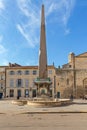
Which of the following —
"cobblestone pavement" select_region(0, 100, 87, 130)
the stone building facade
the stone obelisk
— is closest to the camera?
"cobblestone pavement" select_region(0, 100, 87, 130)

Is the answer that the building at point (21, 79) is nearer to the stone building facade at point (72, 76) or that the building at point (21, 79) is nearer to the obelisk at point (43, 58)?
the stone building facade at point (72, 76)

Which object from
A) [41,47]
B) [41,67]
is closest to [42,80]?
[41,67]

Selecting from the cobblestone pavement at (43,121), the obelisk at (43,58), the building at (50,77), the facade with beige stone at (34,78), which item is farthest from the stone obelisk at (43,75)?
the facade with beige stone at (34,78)

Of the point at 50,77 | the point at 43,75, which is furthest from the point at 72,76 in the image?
the point at 43,75

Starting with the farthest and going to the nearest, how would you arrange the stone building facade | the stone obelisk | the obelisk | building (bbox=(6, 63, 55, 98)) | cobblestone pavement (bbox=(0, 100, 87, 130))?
building (bbox=(6, 63, 55, 98)), the stone building facade, the obelisk, the stone obelisk, cobblestone pavement (bbox=(0, 100, 87, 130))

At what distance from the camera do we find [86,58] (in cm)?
8162

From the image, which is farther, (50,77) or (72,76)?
(72,76)

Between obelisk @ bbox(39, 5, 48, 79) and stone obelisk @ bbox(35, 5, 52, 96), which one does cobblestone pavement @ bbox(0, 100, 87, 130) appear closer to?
stone obelisk @ bbox(35, 5, 52, 96)

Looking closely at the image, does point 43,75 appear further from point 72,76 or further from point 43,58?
point 72,76

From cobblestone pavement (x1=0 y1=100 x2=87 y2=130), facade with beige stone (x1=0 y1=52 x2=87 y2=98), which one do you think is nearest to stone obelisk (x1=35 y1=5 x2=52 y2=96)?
cobblestone pavement (x1=0 y1=100 x2=87 y2=130)

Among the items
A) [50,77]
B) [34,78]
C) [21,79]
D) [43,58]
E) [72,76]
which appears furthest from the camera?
[21,79]

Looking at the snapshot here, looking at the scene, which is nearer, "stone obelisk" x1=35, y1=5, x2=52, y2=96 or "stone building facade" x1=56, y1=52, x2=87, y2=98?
"stone obelisk" x1=35, y1=5, x2=52, y2=96

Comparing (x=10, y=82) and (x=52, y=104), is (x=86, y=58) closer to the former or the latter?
(x=10, y=82)

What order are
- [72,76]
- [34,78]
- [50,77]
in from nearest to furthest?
[50,77] → [34,78] → [72,76]
